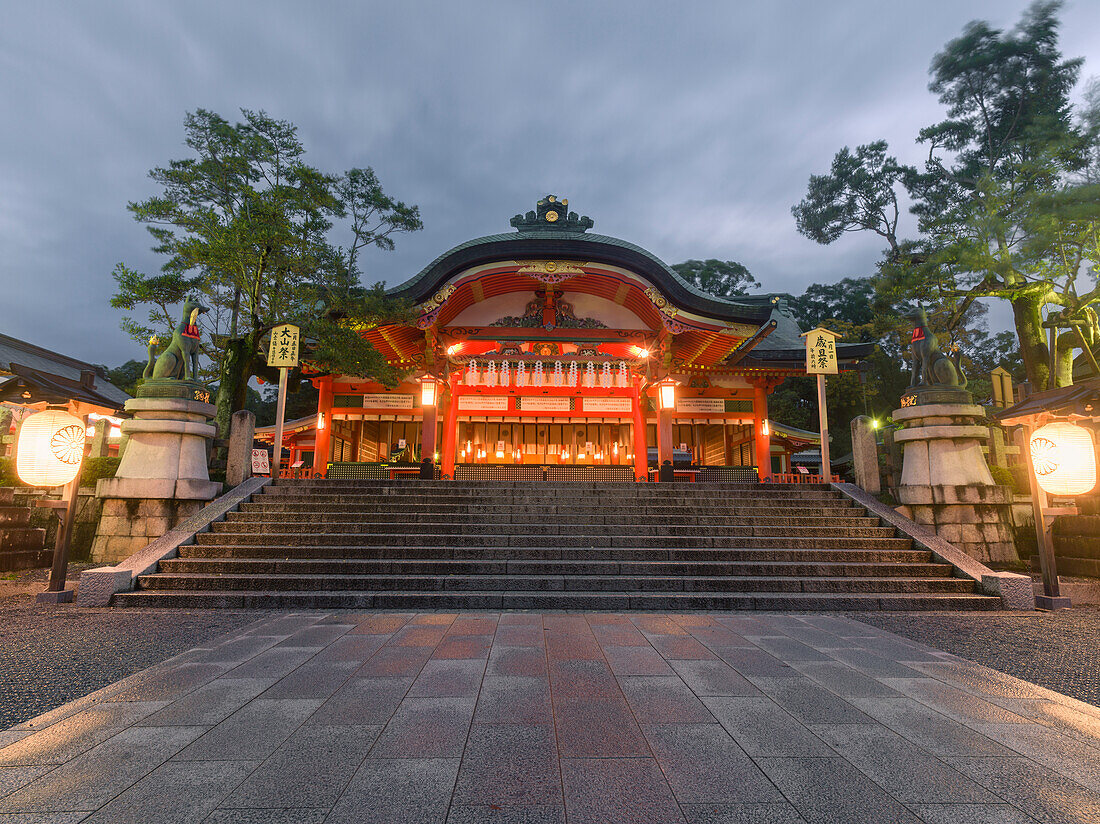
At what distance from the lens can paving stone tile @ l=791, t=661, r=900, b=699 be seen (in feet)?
12.3

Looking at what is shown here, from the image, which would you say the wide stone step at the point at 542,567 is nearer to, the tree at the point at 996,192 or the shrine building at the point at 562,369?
the shrine building at the point at 562,369

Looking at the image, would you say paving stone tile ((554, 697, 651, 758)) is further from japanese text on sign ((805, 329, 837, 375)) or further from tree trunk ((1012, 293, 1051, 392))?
tree trunk ((1012, 293, 1051, 392))

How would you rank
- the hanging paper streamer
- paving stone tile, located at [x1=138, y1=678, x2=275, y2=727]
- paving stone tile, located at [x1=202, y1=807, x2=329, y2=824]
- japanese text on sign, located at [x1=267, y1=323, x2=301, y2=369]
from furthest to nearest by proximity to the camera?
1. the hanging paper streamer
2. japanese text on sign, located at [x1=267, y1=323, x2=301, y2=369]
3. paving stone tile, located at [x1=138, y1=678, x2=275, y2=727]
4. paving stone tile, located at [x1=202, y1=807, x2=329, y2=824]

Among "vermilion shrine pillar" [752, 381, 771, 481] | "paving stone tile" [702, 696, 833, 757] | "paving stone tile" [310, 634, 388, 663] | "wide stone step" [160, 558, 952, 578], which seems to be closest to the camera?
Answer: "paving stone tile" [702, 696, 833, 757]

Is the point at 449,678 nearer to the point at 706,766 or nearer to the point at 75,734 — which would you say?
the point at 706,766

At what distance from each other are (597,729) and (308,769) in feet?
5.37

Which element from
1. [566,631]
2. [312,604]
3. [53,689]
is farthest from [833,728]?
[312,604]

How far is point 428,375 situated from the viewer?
1491cm

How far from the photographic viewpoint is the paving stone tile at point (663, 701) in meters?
3.24

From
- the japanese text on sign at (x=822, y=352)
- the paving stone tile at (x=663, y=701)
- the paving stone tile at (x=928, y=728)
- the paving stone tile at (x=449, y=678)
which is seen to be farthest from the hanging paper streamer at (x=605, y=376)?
the paving stone tile at (x=928, y=728)

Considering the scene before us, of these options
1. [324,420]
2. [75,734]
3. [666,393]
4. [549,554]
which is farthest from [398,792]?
[324,420]

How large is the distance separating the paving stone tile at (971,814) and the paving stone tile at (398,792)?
2223 mm

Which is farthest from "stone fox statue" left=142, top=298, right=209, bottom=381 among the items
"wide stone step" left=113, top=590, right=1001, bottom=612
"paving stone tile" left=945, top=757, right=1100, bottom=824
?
"paving stone tile" left=945, top=757, right=1100, bottom=824

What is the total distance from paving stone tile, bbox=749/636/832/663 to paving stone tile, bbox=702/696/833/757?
1.23 meters
